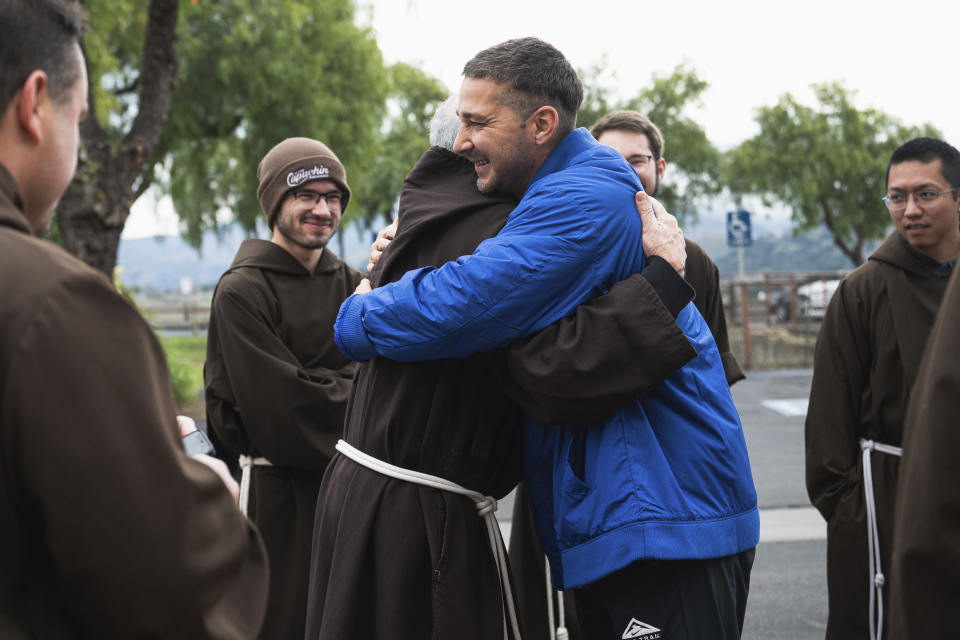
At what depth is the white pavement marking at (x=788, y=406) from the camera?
12.7m

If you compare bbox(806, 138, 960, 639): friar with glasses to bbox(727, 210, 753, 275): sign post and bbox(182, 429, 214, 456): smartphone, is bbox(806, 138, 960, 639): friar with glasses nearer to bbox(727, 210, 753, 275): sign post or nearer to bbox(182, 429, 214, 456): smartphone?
bbox(182, 429, 214, 456): smartphone

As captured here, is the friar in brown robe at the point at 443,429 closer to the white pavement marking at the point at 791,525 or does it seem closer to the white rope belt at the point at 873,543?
the white rope belt at the point at 873,543

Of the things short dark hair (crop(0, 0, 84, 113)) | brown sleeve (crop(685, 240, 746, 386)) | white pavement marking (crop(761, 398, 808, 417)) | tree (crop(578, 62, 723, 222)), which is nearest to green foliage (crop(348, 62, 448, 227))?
tree (crop(578, 62, 723, 222))

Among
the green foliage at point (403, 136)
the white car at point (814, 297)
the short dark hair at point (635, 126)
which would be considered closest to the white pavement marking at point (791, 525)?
the short dark hair at point (635, 126)

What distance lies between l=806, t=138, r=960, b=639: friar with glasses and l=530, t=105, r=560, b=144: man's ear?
178 centimetres

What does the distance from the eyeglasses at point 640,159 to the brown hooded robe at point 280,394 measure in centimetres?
149

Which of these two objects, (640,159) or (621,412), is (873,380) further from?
(621,412)

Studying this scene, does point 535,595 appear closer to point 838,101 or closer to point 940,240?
point 940,240

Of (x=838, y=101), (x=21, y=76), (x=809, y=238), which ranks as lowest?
(x=809, y=238)

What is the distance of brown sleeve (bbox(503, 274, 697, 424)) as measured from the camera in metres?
2.36

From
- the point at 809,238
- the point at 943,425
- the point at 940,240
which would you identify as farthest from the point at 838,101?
the point at 809,238

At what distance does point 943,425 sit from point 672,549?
1.08 m

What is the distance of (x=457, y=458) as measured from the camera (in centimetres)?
260

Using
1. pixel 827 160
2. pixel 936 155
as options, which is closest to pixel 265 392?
pixel 936 155
